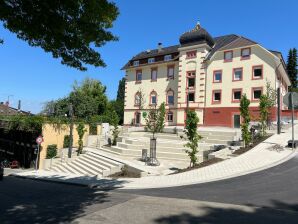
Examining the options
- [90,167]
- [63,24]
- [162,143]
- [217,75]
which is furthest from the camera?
[217,75]

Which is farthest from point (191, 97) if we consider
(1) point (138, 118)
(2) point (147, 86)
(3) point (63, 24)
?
(3) point (63, 24)

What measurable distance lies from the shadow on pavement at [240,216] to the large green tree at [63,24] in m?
→ 4.61

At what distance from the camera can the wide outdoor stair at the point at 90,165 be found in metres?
21.4

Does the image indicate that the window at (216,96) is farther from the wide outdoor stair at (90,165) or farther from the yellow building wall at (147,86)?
the wide outdoor stair at (90,165)

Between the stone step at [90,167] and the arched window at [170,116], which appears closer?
the stone step at [90,167]

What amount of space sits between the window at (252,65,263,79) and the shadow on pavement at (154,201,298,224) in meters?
29.8

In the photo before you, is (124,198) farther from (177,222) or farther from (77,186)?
(77,186)

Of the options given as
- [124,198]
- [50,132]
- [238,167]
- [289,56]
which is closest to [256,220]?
[124,198]

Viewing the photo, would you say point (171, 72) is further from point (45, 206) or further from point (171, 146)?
point (45, 206)

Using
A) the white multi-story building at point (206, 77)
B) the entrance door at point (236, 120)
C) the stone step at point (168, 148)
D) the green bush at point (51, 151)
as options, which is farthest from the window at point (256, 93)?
the green bush at point (51, 151)

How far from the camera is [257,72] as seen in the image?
37.0 meters

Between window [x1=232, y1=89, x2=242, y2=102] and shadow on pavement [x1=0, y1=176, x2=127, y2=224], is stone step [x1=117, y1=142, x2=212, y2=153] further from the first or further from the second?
window [x1=232, y1=89, x2=242, y2=102]

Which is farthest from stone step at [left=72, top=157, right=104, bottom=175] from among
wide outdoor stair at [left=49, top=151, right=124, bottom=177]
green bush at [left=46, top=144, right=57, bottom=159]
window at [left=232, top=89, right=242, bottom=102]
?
window at [left=232, top=89, right=242, bottom=102]

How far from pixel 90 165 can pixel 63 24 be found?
18753 millimetres
